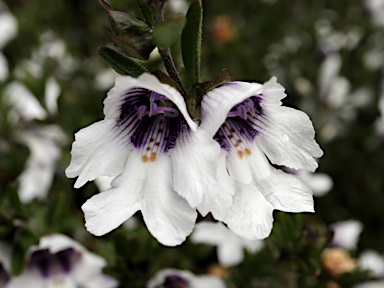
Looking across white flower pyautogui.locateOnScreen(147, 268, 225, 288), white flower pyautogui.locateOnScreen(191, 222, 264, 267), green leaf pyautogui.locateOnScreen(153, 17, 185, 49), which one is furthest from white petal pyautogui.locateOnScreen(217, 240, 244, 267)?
green leaf pyautogui.locateOnScreen(153, 17, 185, 49)

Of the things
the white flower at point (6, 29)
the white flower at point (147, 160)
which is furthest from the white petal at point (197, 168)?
the white flower at point (6, 29)

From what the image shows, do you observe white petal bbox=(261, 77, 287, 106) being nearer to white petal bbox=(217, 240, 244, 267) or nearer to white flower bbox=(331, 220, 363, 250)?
white petal bbox=(217, 240, 244, 267)

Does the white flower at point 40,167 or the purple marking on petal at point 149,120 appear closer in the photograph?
the purple marking on petal at point 149,120

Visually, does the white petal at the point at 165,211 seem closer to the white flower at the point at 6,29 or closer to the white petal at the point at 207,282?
the white petal at the point at 207,282

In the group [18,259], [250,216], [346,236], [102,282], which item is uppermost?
[250,216]

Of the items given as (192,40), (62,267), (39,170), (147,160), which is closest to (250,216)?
(147,160)

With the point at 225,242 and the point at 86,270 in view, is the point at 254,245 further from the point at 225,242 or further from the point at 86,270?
the point at 86,270
